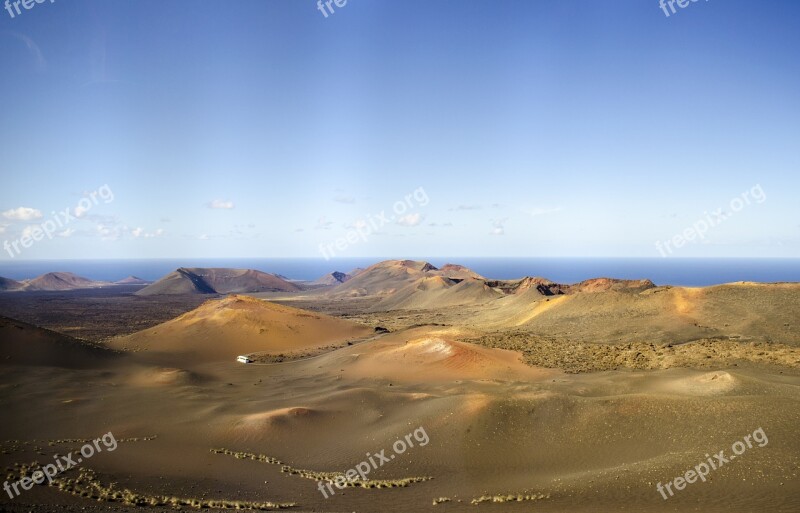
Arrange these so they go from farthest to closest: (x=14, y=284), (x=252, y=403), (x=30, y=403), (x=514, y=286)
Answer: (x=14, y=284) → (x=514, y=286) → (x=252, y=403) → (x=30, y=403)

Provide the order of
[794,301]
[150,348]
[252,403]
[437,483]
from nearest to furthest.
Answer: [437,483] < [252,403] < [794,301] < [150,348]

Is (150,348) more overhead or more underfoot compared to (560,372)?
more overhead

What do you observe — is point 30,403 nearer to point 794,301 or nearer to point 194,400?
point 194,400

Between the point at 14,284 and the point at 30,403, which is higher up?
the point at 14,284

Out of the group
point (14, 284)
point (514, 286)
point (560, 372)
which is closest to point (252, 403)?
point (560, 372)

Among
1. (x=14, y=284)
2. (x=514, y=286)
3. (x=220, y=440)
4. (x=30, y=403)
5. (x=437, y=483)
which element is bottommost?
(x=514, y=286)

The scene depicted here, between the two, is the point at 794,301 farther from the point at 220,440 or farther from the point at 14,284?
the point at 14,284

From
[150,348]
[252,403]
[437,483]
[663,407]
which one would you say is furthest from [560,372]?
[150,348]

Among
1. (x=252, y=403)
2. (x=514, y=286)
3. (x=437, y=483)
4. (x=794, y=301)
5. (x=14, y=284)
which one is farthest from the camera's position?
(x=14, y=284)

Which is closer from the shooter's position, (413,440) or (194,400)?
(413,440)
